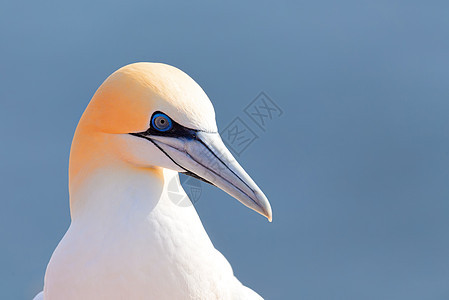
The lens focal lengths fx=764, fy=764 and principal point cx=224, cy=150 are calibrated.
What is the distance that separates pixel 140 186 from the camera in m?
2.02

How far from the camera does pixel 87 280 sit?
79.8 inches

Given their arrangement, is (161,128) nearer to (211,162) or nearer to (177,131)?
(177,131)

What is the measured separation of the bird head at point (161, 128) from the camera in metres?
1.90

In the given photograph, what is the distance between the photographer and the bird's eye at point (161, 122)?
75.4 inches

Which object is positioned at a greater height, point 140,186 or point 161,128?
point 161,128

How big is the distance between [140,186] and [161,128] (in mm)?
189

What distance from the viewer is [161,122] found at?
1925 mm

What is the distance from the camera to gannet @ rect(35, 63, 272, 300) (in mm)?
1916

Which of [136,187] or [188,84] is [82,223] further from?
[188,84]

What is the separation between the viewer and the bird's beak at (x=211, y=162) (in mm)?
1929

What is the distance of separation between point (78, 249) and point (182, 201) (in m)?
0.31

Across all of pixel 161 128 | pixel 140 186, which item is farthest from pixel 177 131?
pixel 140 186

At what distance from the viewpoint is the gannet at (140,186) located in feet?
6.29

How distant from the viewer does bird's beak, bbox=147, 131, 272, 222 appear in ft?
6.33
